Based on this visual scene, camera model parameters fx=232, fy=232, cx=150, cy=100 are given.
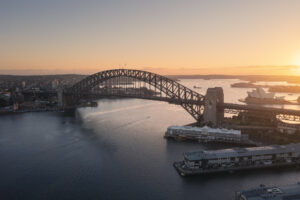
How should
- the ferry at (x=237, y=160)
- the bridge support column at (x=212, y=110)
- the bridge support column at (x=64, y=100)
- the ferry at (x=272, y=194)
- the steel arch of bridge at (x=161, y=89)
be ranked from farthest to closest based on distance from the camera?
the bridge support column at (x=64, y=100)
the steel arch of bridge at (x=161, y=89)
the bridge support column at (x=212, y=110)
the ferry at (x=237, y=160)
the ferry at (x=272, y=194)

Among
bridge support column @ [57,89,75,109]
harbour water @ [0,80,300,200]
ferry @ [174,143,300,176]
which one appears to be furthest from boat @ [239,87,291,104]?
bridge support column @ [57,89,75,109]

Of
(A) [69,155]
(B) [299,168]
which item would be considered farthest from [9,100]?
(B) [299,168]

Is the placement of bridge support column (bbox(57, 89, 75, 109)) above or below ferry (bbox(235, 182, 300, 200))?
above

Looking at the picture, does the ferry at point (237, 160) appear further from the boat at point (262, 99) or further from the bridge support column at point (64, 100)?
the boat at point (262, 99)

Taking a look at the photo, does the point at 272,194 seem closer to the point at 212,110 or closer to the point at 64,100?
the point at 212,110

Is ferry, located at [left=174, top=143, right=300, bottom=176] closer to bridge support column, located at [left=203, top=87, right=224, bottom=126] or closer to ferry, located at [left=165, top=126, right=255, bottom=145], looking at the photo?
ferry, located at [left=165, top=126, right=255, bottom=145]

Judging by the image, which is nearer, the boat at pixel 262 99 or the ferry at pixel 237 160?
the ferry at pixel 237 160

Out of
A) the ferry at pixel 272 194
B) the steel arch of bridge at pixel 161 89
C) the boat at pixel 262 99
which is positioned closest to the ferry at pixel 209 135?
the steel arch of bridge at pixel 161 89

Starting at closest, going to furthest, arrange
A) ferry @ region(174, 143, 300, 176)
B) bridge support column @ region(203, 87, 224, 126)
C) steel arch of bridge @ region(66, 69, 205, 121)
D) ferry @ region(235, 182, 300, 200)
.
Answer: ferry @ region(235, 182, 300, 200) < ferry @ region(174, 143, 300, 176) < bridge support column @ region(203, 87, 224, 126) < steel arch of bridge @ region(66, 69, 205, 121)
